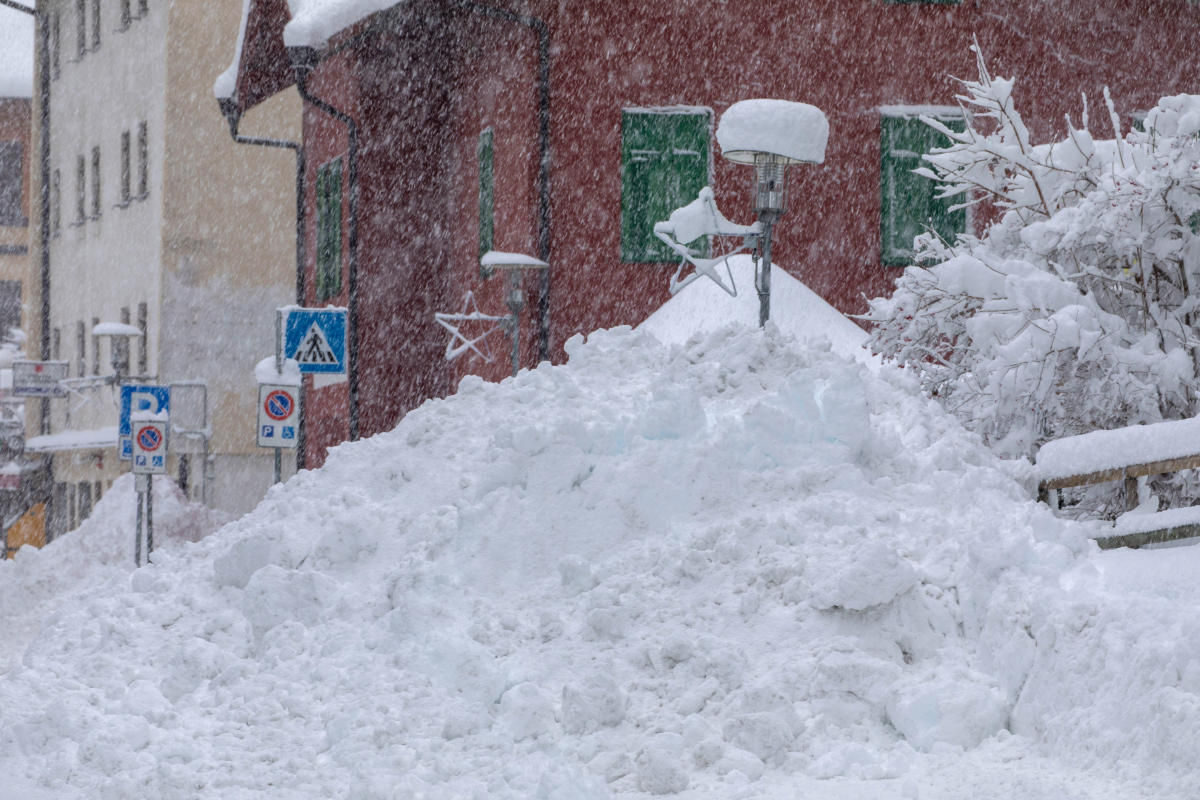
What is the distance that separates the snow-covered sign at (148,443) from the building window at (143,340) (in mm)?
10982

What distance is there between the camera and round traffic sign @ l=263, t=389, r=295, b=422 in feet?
44.4

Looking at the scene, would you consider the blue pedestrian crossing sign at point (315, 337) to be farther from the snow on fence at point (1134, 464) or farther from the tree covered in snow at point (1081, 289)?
the snow on fence at point (1134, 464)

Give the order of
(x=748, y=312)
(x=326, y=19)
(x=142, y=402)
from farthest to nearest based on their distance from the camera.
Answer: (x=326, y=19) → (x=142, y=402) → (x=748, y=312)

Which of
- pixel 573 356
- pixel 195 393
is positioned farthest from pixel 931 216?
pixel 195 393

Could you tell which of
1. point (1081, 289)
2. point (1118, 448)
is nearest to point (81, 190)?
Answer: point (1081, 289)

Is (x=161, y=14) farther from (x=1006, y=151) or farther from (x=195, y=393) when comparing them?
(x=1006, y=151)

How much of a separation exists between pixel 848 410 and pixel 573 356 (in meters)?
2.17

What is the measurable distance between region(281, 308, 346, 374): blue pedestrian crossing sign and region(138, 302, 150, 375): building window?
14819 millimetres

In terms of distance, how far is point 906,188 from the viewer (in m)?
15.5

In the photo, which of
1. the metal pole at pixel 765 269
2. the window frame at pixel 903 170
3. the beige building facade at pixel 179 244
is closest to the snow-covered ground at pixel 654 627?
the metal pole at pixel 765 269

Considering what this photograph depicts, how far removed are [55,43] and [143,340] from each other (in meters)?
8.79

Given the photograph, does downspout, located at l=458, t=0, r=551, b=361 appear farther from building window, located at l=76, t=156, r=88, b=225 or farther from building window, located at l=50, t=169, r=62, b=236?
building window, located at l=50, t=169, r=62, b=236

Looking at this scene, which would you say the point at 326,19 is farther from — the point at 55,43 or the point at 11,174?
the point at 11,174

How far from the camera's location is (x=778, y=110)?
10.9m
